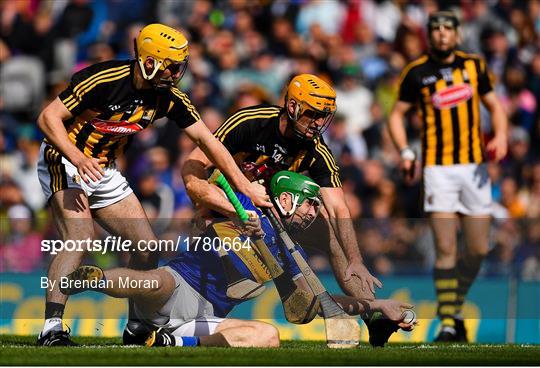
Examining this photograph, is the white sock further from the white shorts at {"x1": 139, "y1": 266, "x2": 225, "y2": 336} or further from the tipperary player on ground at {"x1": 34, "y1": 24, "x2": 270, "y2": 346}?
the white shorts at {"x1": 139, "y1": 266, "x2": 225, "y2": 336}

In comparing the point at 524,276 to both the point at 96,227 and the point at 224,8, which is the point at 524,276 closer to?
the point at 96,227

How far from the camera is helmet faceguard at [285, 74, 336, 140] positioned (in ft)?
29.8

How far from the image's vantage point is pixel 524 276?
10.4 m

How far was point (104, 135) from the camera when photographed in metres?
9.10

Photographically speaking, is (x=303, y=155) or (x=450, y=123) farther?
(x=450, y=123)

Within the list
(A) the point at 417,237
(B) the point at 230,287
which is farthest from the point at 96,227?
(A) the point at 417,237

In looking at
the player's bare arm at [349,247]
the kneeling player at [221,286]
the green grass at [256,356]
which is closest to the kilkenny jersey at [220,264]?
the kneeling player at [221,286]

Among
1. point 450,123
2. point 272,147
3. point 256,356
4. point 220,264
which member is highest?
point 272,147

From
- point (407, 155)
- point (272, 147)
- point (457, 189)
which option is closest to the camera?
point (272, 147)

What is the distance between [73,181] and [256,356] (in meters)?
1.82

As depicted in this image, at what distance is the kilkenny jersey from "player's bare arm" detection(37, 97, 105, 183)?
835mm

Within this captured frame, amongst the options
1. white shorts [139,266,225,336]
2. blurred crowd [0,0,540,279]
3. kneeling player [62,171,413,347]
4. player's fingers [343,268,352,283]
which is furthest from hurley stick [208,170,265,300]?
blurred crowd [0,0,540,279]

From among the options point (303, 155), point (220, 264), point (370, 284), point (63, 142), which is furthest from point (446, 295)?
point (63, 142)

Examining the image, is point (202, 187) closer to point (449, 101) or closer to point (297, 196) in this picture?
point (297, 196)
